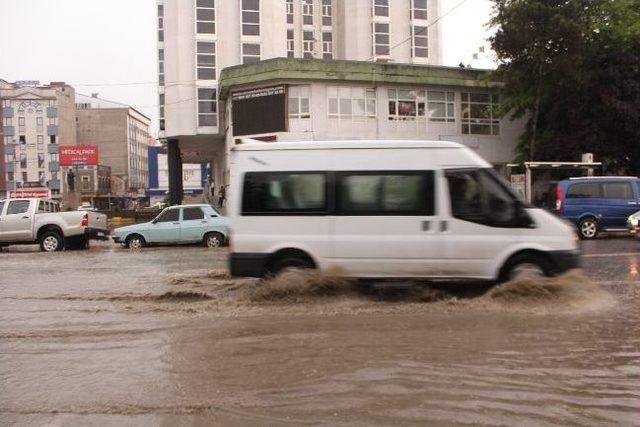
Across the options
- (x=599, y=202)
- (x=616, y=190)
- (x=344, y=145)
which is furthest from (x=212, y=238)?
(x=616, y=190)

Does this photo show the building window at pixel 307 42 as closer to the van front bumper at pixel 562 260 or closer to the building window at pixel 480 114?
the building window at pixel 480 114

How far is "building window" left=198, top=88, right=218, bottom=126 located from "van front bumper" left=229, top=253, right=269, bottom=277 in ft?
104

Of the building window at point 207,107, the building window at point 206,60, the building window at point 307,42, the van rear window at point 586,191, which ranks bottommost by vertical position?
the van rear window at point 586,191

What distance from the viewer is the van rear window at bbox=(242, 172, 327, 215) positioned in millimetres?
8406

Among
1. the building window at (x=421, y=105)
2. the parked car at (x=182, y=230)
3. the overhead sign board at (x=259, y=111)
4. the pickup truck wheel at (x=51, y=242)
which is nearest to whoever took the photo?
the parked car at (x=182, y=230)

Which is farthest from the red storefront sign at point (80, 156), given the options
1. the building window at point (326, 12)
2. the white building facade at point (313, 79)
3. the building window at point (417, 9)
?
the building window at point (417, 9)

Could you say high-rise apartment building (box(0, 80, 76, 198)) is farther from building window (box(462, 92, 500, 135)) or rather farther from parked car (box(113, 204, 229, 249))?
parked car (box(113, 204, 229, 249))

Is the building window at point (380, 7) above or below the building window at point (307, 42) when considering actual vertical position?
above

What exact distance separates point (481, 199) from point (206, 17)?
3595 cm

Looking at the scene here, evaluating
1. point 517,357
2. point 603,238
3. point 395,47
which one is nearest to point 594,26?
point 603,238

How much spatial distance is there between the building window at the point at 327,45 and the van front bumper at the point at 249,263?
45514 millimetres

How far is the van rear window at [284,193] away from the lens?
8406mm

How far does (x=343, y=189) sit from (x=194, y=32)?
35.1 m

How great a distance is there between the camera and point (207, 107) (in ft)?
129
